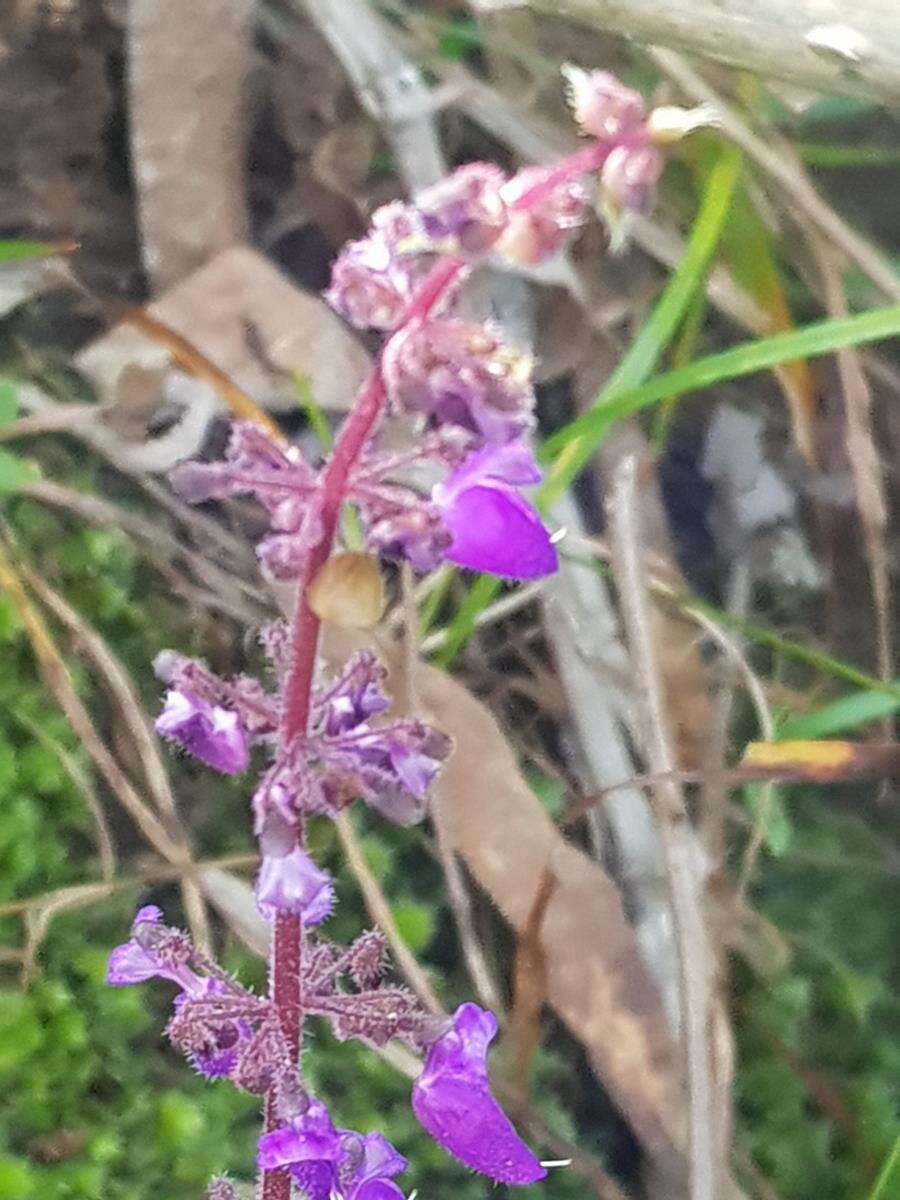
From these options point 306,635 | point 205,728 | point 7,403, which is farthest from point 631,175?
point 7,403

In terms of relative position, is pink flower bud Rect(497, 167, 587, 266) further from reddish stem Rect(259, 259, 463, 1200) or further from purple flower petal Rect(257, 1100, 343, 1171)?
purple flower petal Rect(257, 1100, 343, 1171)

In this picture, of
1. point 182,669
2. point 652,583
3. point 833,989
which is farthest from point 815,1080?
point 182,669

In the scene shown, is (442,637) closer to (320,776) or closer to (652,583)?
(652,583)

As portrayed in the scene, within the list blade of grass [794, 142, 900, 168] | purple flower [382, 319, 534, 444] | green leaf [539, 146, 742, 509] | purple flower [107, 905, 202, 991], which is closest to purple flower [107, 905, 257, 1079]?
purple flower [107, 905, 202, 991]

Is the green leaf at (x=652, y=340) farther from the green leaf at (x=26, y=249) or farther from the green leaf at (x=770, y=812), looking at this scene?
the green leaf at (x=26, y=249)

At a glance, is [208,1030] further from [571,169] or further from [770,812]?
[770,812]

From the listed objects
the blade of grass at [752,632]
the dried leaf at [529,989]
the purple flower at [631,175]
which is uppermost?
the purple flower at [631,175]

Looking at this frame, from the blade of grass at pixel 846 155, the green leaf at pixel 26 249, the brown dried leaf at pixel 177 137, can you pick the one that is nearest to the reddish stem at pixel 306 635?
the green leaf at pixel 26 249
